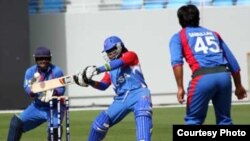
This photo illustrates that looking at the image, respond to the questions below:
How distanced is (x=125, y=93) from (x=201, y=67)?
145cm

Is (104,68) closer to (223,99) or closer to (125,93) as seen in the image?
(125,93)

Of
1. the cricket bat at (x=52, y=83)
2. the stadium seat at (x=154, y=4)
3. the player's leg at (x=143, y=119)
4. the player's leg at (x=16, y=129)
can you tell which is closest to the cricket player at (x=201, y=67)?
the player's leg at (x=143, y=119)

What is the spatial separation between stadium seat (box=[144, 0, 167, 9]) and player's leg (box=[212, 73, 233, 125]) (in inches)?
799

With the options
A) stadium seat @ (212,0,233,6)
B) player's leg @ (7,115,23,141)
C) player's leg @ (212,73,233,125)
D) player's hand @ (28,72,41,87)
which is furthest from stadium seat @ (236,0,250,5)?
player's leg @ (212,73,233,125)

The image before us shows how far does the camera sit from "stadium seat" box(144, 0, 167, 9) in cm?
3052

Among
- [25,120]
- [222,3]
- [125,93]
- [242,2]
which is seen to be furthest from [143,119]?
[242,2]

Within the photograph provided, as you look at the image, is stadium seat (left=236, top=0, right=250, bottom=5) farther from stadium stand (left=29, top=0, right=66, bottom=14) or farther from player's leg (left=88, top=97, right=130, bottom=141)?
player's leg (left=88, top=97, right=130, bottom=141)

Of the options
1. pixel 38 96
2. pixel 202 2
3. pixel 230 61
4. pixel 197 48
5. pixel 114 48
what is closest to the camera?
pixel 197 48

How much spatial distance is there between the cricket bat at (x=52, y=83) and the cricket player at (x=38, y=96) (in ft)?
1.57

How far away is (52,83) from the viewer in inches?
441

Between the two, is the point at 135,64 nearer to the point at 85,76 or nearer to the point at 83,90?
the point at 85,76

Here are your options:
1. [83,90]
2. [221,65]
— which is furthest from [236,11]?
[221,65]

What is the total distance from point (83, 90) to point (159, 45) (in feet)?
10.3

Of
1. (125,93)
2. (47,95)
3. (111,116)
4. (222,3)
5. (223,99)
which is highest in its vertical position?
(223,99)
